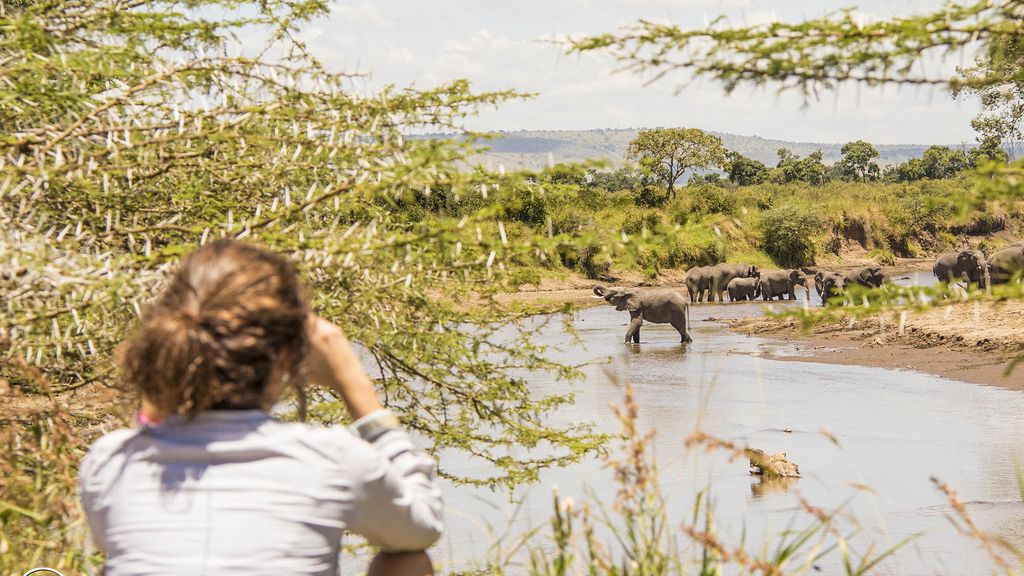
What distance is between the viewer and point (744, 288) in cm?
4125

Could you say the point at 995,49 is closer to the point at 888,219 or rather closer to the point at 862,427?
the point at 862,427

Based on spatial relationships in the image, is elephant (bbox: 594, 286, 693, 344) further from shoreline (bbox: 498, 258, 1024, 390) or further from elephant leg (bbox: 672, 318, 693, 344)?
shoreline (bbox: 498, 258, 1024, 390)

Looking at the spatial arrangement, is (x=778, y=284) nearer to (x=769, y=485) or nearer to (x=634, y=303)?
(x=634, y=303)

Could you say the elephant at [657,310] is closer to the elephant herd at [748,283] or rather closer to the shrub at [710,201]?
the elephant herd at [748,283]

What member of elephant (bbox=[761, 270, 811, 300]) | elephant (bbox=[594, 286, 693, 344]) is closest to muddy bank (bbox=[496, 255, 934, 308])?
elephant (bbox=[594, 286, 693, 344])

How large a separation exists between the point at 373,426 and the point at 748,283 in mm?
39370

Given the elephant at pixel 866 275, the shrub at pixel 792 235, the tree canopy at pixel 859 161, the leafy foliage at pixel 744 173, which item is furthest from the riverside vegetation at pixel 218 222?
the tree canopy at pixel 859 161

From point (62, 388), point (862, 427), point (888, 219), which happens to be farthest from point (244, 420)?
point (888, 219)

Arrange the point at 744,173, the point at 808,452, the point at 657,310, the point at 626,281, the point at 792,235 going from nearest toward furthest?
the point at 808,452 → the point at 657,310 → the point at 626,281 → the point at 792,235 → the point at 744,173

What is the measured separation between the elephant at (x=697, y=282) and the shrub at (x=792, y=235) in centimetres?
831

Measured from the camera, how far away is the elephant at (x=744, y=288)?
41.0m

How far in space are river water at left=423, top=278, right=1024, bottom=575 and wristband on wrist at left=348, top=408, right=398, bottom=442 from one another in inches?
84.6

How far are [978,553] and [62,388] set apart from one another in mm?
7452

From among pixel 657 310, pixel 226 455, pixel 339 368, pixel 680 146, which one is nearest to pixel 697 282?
pixel 657 310
